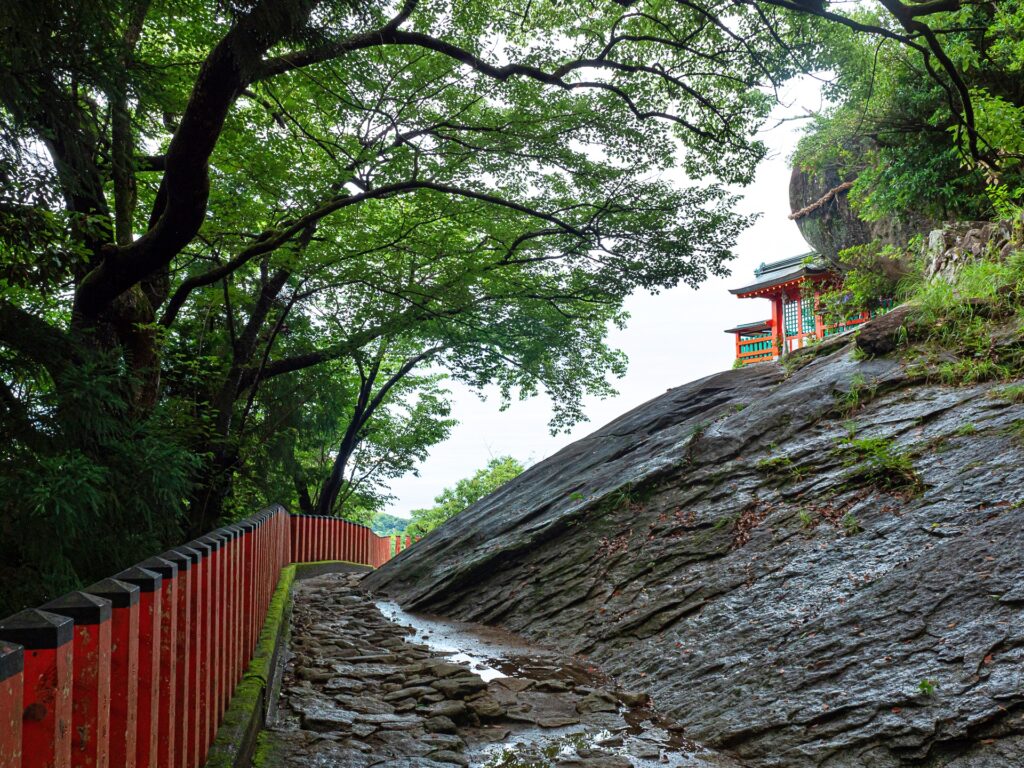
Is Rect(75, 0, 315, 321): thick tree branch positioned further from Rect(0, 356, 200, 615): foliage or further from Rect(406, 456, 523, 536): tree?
Rect(406, 456, 523, 536): tree

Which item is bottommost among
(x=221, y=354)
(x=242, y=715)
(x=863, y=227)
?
(x=242, y=715)

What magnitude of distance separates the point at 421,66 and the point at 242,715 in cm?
783

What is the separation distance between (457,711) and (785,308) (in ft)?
73.3

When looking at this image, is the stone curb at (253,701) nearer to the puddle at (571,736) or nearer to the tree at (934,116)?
the puddle at (571,736)

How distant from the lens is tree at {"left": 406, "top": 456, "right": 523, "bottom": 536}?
112 feet

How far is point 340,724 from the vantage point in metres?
4.64

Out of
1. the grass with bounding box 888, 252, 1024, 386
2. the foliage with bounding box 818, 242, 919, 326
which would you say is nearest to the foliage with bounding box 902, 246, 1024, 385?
the grass with bounding box 888, 252, 1024, 386

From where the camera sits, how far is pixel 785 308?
80.1 ft

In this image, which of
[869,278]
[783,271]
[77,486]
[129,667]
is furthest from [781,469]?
[783,271]

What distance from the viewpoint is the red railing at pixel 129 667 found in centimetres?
155

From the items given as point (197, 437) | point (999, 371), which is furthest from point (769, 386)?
point (197, 437)

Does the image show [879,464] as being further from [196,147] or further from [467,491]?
[467,491]

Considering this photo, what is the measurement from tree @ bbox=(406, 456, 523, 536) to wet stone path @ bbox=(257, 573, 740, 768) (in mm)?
26918

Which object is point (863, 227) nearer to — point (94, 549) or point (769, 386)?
point (769, 386)
